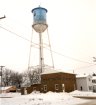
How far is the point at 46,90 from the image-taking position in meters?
55.9

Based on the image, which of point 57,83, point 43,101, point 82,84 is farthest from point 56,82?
point 43,101

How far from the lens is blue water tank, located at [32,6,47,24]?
53.6 meters

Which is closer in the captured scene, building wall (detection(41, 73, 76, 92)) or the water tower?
the water tower

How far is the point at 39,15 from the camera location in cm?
5400

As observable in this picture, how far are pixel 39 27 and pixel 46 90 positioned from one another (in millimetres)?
15420

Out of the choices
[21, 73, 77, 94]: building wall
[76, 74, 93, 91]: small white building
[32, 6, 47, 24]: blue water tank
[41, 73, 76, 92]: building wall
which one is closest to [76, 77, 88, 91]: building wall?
[76, 74, 93, 91]: small white building

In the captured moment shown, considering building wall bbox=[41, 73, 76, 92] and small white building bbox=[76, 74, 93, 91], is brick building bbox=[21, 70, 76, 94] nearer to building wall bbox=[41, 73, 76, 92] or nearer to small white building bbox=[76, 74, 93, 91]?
building wall bbox=[41, 73, 76, 92]

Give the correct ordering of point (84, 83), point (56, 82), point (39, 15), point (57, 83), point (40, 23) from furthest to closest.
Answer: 1. point (84, 83)
2. point (56, 82)
3. point (57, 83)
4. point (39, 15)
5. point (40, 23)

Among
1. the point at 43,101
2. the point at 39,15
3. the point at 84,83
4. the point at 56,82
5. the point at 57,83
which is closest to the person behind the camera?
the point at 43,101

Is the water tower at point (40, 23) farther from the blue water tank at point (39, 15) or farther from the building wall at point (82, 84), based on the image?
the building wall at point (82, 84)

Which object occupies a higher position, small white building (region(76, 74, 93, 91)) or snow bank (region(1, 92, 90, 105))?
small white building (region(76, 74, 93, 91))

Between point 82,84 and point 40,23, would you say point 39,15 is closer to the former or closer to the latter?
point 40,23

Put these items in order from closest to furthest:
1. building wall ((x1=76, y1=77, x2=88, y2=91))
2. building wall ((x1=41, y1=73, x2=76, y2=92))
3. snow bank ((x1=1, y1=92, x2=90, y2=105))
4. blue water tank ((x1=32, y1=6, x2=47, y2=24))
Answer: snow bank ((x1=1, y1=92, x2=90, y2=105)) → blue water tank ((x1=32, y1=6, x2=47, y2=24)) → building wall ((x1=41, y1=73, x2=76, y2=92)) → building wall ((x1=76, y1=77, x2=88, y2=91))

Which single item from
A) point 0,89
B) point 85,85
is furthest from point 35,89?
point 0,89
